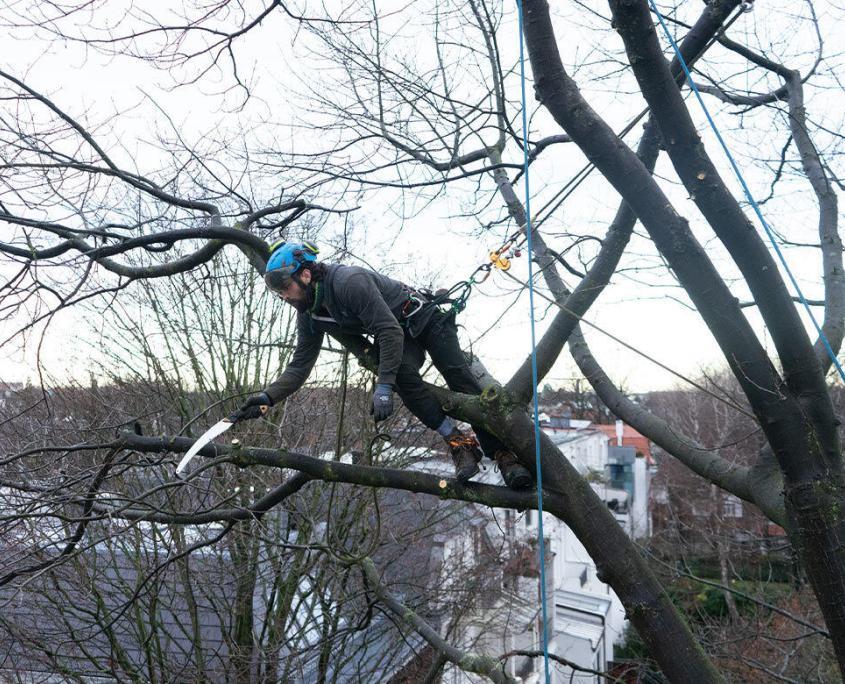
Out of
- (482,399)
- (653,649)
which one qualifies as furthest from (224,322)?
(653,649)

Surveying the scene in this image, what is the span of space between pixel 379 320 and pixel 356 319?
197 millimetres

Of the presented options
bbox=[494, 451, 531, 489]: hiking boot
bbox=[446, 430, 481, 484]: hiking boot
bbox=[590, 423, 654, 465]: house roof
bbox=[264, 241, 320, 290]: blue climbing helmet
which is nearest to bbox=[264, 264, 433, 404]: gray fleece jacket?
bbox=[264, 241, 320, 290]: blue climbing helmet

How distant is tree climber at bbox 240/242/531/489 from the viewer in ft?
9.79

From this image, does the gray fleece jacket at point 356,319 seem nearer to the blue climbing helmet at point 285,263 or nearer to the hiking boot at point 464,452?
the blue climbing helmet at point 285,263

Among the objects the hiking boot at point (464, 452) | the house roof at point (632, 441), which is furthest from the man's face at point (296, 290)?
the house roof at point (632, 441)

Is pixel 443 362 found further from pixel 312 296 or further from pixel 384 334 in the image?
pixel 312 296

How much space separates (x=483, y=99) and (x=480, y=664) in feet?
12.2

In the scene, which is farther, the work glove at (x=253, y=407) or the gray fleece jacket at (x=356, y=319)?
the work glove at (x=253, y=407)

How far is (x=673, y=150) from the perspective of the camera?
2.25m

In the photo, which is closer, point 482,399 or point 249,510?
point 482,399

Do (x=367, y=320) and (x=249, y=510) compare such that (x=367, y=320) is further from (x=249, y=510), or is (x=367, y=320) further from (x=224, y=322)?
(x=224, y=322)

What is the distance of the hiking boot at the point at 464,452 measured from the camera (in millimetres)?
3154

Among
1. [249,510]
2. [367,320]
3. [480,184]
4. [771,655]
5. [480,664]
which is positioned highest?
[480,184]

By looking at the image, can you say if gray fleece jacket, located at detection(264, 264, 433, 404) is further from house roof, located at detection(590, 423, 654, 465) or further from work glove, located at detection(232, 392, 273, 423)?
house roof, located at detection(590, 423, 654, 465)
